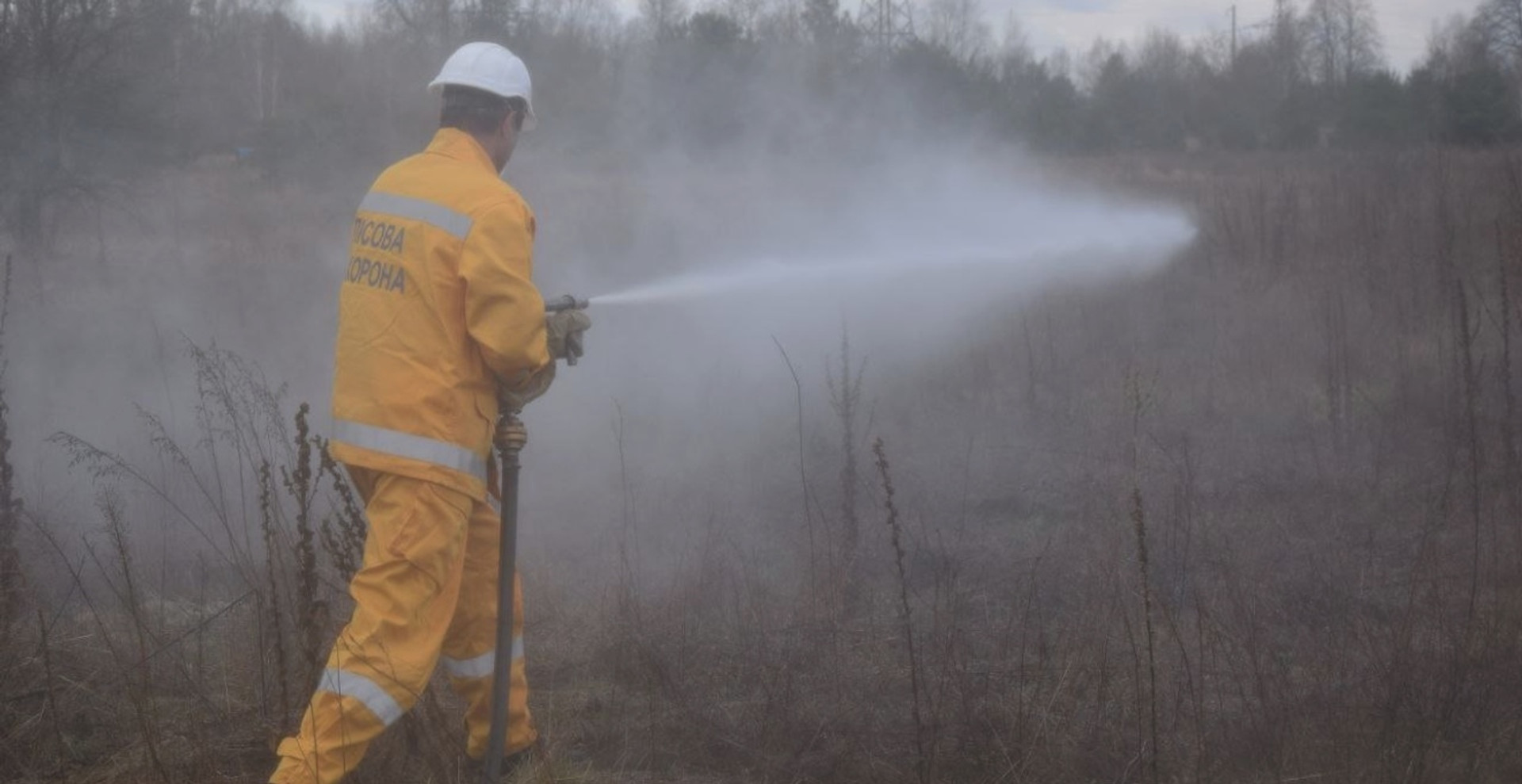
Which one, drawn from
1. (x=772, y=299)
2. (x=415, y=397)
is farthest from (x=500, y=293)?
(x=772, y=299)

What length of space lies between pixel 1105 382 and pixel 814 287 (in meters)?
2.42

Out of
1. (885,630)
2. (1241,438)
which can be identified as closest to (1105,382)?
(1241,438)

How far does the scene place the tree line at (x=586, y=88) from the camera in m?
11.9

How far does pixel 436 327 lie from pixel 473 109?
0.67 meters

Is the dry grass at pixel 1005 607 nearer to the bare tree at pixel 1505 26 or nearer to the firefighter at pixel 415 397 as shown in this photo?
the firefighter at pixel 415 397

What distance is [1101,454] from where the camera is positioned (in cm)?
781

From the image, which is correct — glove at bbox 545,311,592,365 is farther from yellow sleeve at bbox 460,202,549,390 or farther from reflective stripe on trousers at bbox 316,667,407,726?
reflective stripe on trousers at bbox 316,667,407,726

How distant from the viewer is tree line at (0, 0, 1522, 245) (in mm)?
11945

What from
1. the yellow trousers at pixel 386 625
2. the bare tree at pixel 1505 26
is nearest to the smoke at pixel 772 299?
the yellow trousers at pixel 386 625

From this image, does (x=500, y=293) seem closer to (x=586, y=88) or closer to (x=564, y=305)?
(x=564, y=305)

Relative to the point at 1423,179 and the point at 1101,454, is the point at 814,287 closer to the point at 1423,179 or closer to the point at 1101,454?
the point at 1101,454

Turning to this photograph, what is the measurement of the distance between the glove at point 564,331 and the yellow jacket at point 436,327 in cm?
18

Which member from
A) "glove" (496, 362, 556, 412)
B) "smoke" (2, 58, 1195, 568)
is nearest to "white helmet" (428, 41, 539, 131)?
"glove" (496, 362, 556, 412)

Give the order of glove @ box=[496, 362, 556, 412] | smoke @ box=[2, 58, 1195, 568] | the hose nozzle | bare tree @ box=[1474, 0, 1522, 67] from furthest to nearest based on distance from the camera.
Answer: bare tree @ box=[1474, 0, 1522, 67] → smoke @ box=[2, 58, 1195, 568] → the hose nozzle → glove @ box=[496, 362, 556, 412]
